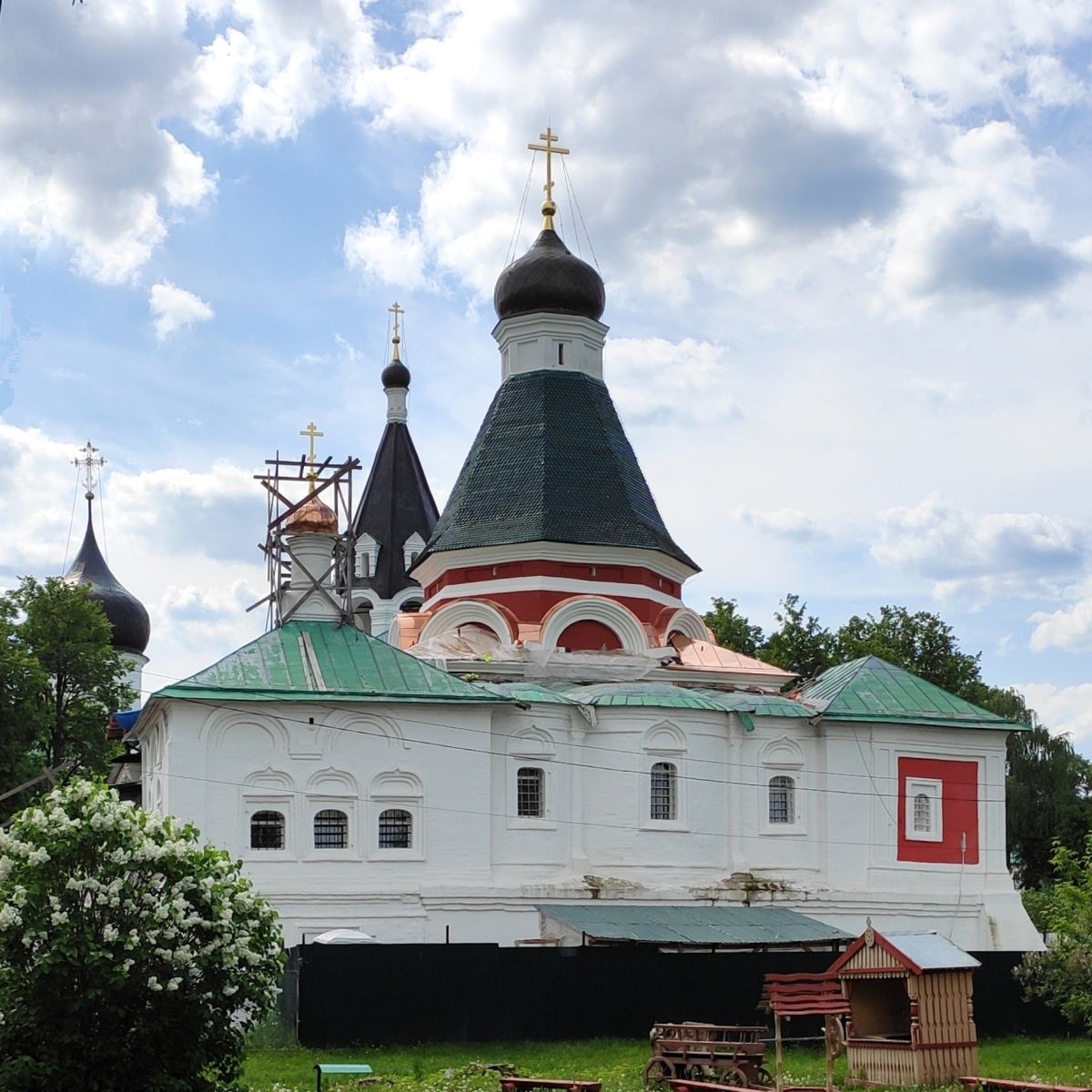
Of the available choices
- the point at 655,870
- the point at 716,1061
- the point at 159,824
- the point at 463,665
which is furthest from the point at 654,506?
the point at 159,824

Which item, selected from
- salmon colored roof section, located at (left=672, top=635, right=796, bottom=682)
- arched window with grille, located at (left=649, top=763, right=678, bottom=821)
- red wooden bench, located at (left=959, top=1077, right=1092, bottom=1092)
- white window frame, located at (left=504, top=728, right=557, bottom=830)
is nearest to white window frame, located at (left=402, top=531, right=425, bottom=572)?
salmon colored roof section, located at (left=672, top=635, right=796, bottom=682)

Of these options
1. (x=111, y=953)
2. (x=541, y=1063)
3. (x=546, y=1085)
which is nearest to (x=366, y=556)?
(x=541, y=1063)

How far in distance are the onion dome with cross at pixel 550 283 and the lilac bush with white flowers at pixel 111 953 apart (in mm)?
23123

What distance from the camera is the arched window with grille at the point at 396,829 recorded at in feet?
101

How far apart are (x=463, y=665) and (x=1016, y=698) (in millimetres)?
26742

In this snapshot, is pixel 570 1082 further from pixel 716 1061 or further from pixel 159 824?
pixel 159 824

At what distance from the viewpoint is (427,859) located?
100 feet

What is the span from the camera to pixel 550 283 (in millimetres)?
38781

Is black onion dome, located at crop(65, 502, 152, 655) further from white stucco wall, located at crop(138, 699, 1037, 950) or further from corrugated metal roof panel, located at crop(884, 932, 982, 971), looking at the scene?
corrugated metal roof panel, located at crop(884, 932, 982, 971)

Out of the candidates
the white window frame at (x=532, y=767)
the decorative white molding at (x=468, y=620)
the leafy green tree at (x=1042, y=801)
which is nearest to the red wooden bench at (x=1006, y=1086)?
the white window frame at (x=532, y=767)

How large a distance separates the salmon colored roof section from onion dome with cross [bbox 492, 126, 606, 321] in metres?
7.74

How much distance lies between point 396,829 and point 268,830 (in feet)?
7.15

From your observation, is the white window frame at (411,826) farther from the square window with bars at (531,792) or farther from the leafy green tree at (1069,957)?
the leafy green tree at (1069,957)

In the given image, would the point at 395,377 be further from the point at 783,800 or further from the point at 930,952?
the point at 930,952
